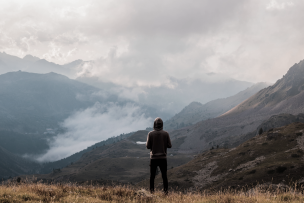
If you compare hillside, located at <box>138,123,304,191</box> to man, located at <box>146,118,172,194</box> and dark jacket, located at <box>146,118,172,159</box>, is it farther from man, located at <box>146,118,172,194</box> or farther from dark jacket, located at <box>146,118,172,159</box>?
dark jacket, located at <box>146,118,172,159</box>

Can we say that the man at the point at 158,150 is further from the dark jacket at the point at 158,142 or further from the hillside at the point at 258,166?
the hillside at the point at 258,166

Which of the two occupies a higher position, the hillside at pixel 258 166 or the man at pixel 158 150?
the man at pixel 158 150

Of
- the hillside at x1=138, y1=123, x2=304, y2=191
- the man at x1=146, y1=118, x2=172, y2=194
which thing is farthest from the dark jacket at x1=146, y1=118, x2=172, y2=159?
the hillside at x1=138, y1=123, x2=304, y2=191

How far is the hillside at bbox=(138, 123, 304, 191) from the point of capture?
164ft

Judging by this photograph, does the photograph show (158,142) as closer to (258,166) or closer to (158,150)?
(158,150)

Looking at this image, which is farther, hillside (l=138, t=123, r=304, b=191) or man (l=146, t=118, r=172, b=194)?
hillside (l=138, t=123, r=304, b=191)

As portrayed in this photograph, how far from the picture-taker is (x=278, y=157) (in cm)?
6072

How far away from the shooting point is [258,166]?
200ft

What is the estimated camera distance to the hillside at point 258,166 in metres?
49.9

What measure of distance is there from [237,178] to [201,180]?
20260mm

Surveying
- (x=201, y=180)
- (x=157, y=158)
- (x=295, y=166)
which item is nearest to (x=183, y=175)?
(x=201, y=180)

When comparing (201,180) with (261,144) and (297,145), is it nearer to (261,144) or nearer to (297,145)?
(261,144)

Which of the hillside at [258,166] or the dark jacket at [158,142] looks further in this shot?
the hillside at [258,166]

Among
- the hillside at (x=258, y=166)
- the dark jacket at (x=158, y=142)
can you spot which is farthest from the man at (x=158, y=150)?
the hillside at (x=258, y=166)
